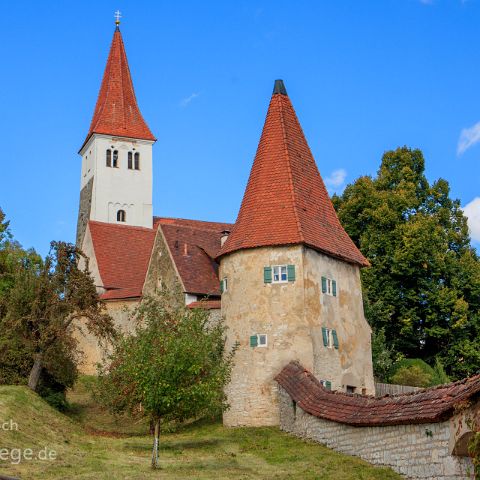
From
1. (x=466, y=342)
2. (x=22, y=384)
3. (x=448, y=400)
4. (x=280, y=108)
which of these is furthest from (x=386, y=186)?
(x=448, y=400)

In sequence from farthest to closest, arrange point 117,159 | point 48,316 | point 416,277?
point 117,159, point 416,277, point 48,316

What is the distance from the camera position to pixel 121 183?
77.3 meters

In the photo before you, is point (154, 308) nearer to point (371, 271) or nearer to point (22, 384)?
A: point (22, 384)

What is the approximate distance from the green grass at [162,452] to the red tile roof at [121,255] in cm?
1692

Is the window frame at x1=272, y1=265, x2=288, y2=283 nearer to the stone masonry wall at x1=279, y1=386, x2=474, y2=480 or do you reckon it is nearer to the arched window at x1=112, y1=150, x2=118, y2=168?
the stone masonry wall at x1=279, y1=386, x2=474, y2=480

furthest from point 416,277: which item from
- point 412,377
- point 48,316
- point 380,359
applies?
point 48,316

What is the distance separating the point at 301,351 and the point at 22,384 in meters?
10.7

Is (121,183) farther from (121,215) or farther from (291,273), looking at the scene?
(291,273)

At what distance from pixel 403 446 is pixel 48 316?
51.3 feet

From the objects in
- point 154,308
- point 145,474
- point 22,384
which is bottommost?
point 145,474

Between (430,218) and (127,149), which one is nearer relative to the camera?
(430,218)

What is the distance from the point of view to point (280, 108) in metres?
38.1

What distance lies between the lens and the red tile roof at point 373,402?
21312 millimetres

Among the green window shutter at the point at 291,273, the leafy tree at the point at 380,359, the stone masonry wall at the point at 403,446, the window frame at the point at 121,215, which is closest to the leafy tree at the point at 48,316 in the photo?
the green window shutter at the point at 291,273
